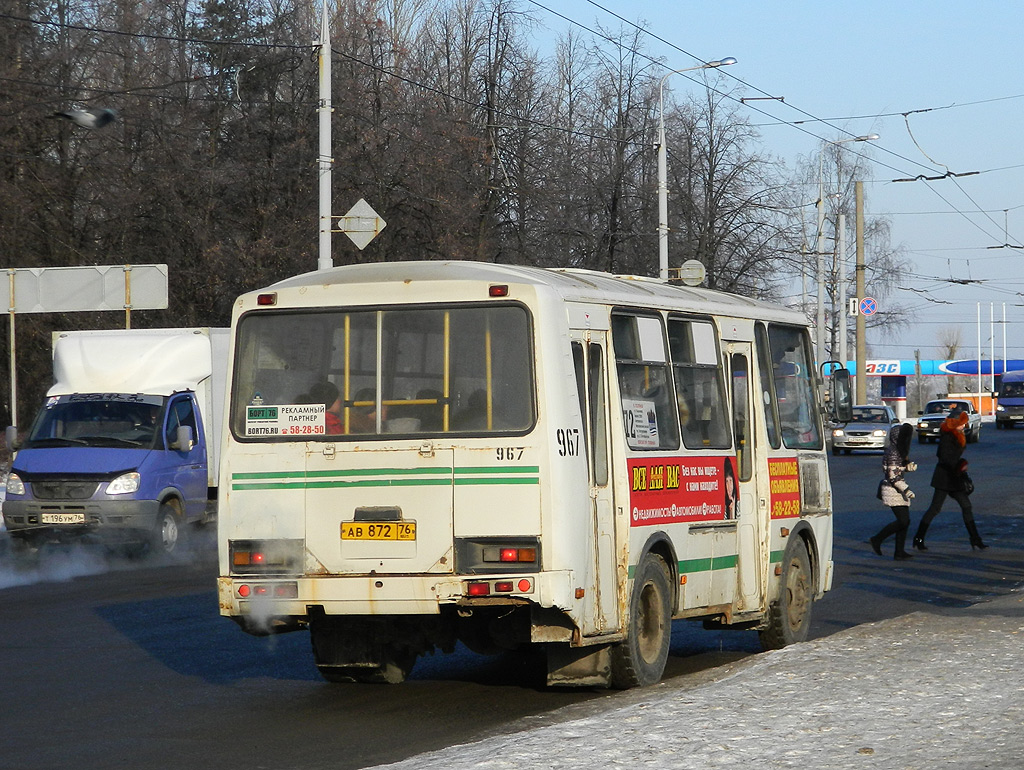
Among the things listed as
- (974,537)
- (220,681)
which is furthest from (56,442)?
(974,537)

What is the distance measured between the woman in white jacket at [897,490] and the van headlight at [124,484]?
9.25 meters

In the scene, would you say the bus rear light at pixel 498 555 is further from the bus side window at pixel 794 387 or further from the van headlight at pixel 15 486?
A: the van headlight at pixel 15 486

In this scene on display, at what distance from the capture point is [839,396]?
12906 millimetres

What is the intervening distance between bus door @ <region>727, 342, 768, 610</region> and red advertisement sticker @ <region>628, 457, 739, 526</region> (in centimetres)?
17

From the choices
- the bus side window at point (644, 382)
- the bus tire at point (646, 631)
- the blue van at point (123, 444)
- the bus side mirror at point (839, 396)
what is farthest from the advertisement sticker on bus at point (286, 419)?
the blue van at point (123, 444)

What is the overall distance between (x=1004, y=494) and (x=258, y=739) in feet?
79.2

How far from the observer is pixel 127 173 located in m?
37.3

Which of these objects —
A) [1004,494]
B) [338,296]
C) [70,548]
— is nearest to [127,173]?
[70,548]

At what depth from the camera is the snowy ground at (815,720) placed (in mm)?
6754

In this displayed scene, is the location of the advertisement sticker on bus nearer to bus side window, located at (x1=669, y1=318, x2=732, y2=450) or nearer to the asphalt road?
the asphalt road

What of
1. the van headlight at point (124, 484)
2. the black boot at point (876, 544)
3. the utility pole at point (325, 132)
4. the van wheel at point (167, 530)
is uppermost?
the utility pole at point (325, 132)

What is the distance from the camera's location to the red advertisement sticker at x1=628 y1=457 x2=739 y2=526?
31.2 feet

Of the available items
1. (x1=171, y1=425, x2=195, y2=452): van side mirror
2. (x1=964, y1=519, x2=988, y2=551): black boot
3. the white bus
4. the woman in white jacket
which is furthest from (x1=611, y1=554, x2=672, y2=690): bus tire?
(x1=171, y1=425, x2=195, y2=452): van side mirror

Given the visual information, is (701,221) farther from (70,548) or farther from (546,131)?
(70,548)
